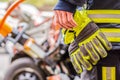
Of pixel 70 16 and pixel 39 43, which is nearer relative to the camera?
pixel 70 16

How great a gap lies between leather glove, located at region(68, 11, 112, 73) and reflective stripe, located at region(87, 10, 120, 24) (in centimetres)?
4

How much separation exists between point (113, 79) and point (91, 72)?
14 cm

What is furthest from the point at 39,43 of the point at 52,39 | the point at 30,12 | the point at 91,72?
the point at 91,72

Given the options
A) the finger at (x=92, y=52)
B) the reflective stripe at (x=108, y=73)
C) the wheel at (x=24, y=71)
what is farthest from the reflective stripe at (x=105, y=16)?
the wheel at (x=24, y=71)

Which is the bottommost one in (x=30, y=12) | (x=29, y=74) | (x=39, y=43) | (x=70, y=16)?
(x=70, y=16)

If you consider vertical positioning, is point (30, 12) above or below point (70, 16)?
above

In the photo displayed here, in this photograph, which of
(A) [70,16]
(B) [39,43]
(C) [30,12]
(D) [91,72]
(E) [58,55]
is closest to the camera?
(A) [70,16]

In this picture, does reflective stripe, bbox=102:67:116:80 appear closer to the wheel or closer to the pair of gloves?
the pair of gloves

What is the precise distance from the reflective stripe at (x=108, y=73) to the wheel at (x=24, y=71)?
3134 millimetres

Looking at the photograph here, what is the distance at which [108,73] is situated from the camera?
9.76ft

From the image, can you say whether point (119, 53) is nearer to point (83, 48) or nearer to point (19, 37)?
point (83, 48)

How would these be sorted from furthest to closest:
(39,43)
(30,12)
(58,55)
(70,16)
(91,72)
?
1. (30,12)
2. (39,43)
3. (58,55)
4. (91,72)
5. (70,16)

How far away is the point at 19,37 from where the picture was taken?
5945 millimetres

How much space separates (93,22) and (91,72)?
298 mm
